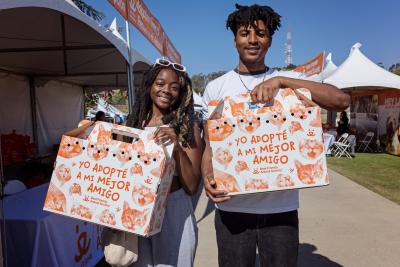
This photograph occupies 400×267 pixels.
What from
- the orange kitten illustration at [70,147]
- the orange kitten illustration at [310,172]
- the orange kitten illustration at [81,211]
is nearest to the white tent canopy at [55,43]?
the orange kitten illustration at [70,147]

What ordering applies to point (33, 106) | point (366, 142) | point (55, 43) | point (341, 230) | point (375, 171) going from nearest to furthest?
point (341, 230) → point (55, 43) → point (375, 171) → point (33, 106) → point (366, 142)

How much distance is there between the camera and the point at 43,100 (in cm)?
1081

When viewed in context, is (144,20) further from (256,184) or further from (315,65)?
(315,65)

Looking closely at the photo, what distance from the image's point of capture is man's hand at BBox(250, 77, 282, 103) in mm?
1595

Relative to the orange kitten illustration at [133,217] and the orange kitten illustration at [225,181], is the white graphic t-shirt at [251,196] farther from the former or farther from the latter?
the orange kitten illustration at [133,217]

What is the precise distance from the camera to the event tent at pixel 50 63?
211 inches

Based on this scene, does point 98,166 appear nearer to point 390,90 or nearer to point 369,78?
point 369,78

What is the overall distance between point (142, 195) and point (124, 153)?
21 centimetres

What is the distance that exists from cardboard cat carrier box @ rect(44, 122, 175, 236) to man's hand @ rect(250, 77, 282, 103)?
0.46m

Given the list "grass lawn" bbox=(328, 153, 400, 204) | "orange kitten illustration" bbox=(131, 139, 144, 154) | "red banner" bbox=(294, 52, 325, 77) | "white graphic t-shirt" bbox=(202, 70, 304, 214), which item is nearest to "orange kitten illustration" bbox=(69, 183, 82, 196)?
"orange kitten illustration" bbox=(131, 139, 144, 154)

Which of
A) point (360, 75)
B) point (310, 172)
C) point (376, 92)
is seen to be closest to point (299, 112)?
point (310, 172)

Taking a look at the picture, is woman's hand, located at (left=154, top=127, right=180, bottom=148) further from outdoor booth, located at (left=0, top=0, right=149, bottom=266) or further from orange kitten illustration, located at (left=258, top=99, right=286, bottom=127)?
outdoor booth, located at (left=0, top=0, right=149, bottom=266)

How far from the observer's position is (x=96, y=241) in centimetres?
378

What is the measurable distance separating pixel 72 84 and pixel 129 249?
12.2 m
